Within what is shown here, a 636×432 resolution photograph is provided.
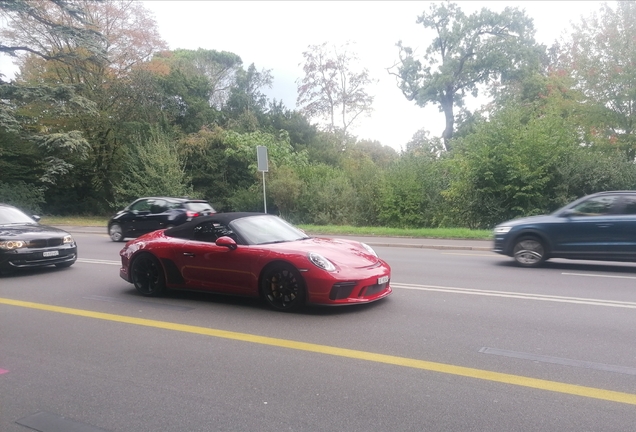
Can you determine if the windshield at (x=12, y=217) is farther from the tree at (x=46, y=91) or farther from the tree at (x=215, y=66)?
the tree at (x=215, y=66)

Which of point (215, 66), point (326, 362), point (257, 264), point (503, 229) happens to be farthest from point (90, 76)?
point (326, 362)

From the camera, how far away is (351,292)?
24.7 feet

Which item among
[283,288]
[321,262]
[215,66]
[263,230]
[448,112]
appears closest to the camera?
[321,262]

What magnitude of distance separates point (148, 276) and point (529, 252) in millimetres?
7886

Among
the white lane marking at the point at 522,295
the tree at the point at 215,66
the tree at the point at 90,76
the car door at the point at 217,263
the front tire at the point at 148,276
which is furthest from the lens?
the tree at the point at 215,66

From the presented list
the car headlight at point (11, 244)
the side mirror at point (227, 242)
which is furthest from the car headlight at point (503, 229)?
the car headlight at point (11, 244)

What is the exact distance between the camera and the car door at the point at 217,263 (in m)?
8.05

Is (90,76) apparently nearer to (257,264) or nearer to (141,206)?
(141,206)

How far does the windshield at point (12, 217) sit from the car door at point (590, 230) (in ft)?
37.4

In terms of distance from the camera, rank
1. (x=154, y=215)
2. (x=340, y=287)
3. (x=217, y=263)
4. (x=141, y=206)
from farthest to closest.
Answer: (x=141, y=206), (x=154, y=215), (x=217, y=263), (x=340, y=287)

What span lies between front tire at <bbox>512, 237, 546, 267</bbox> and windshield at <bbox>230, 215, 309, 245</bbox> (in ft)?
18.9

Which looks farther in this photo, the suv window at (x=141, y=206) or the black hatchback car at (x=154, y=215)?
the suv window at (x=141, y=206)

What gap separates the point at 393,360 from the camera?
5684 mm

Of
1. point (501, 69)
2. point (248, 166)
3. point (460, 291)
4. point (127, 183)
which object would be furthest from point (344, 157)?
point (460, 291)
